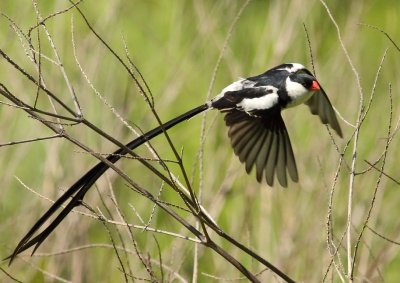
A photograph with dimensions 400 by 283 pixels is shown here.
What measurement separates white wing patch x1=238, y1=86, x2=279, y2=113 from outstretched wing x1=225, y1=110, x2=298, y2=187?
104mm

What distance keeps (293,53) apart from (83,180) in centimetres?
208

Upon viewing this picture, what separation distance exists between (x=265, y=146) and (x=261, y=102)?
0.27 m

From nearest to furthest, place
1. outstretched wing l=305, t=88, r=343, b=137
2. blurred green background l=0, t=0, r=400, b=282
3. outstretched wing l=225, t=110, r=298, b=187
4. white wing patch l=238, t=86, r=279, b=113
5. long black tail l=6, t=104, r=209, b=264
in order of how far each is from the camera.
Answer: long black tail l=6, t=104, r=209, b=264 → white wing patch l=238, t=86, r=279, b=113 → outstretched wing l=225, t=110, r=298, b=187 → outstretched wing l=305, t=88, r=343, b=137 → blurred green background l=0, t=0, r=400, b=282

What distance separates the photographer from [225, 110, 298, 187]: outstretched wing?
3.02 m

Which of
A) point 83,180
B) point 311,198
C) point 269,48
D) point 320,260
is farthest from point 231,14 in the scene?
point 83,180

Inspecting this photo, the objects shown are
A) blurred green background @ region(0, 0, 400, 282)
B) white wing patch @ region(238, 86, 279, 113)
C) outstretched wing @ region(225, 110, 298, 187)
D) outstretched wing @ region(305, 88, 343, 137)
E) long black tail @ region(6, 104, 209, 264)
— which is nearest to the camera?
long black tail @ region(6, 104, 209, 264)

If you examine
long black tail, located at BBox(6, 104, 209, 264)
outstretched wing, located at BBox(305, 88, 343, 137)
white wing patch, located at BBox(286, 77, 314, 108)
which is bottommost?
long black tail, located at BBox(6, 104, 209, 264)

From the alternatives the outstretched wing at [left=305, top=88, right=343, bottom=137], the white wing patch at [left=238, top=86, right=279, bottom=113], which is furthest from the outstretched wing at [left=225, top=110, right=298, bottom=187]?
the outstretched wing at [left=305, top=88, right=343, bottom=137]

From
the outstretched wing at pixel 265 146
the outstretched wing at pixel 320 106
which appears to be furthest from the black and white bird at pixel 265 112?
the outstretched wing at pixel 320 106

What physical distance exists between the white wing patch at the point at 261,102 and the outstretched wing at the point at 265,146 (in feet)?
0.34

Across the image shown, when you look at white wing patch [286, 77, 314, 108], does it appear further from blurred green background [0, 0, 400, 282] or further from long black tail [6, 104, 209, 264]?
long black tail [6, 104, 209, 264]

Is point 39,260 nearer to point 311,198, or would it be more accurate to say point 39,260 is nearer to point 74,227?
point 74,227

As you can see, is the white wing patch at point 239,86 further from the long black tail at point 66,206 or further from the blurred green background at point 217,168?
the long black tail at point 66,206

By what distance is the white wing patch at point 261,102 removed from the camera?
9.36 feet
